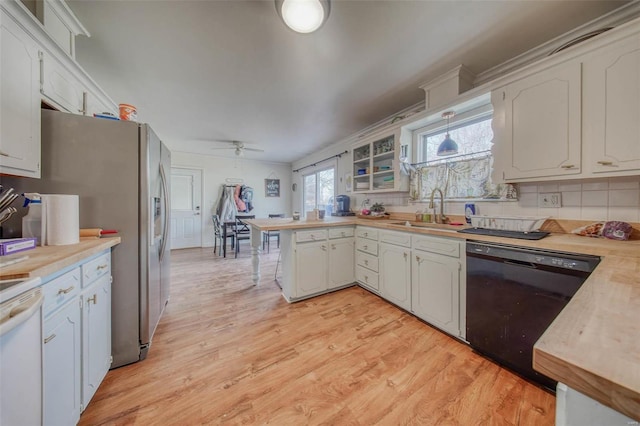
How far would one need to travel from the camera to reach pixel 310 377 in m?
1.41

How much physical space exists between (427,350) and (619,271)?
1221 mm

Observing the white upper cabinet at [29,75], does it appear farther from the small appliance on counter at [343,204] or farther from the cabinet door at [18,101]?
the small appliance on counter at [343,204]

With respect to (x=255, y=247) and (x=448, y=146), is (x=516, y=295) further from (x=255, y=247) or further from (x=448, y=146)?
(x=255, y=247)

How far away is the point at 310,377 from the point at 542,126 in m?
2.36

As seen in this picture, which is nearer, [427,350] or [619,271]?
[619,271]

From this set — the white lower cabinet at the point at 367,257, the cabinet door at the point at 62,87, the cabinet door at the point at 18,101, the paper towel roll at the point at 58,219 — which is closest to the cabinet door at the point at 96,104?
the cabinet door at the point at 62,87

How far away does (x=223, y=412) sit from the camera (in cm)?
118

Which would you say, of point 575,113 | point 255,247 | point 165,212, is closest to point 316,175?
point 255,247

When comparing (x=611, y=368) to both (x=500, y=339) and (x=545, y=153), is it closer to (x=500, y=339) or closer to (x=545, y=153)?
(x=500, y=339)

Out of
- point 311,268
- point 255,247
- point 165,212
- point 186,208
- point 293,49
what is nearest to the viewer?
point 293,49

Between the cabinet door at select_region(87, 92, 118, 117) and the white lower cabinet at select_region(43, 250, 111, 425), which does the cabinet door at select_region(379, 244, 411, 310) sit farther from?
the cabinet door at select_region(87, 92, 118, 117)

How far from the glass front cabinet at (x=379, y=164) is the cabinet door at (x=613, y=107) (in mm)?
1515

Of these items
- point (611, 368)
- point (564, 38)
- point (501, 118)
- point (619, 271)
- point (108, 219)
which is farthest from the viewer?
point (501, 118)

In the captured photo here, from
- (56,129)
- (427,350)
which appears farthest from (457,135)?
(56,129)
